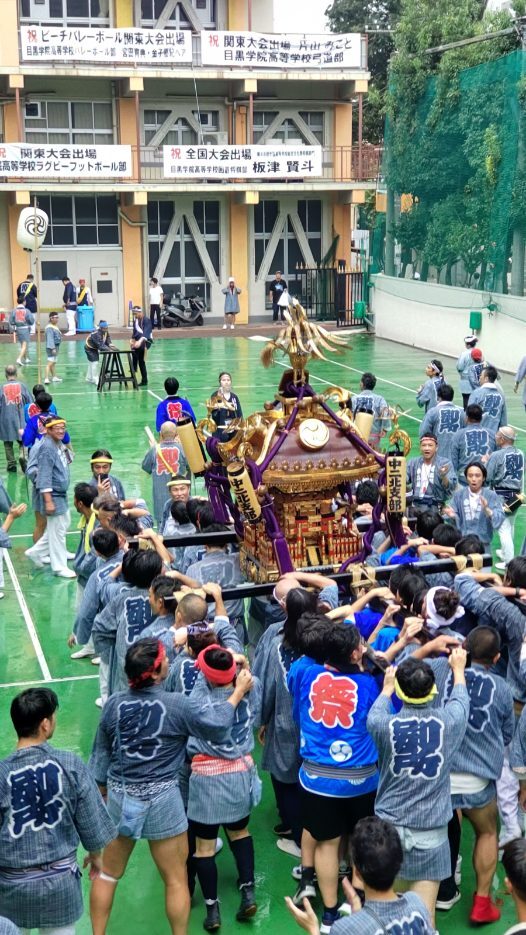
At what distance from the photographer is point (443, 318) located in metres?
27.6

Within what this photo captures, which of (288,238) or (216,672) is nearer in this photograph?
(216,672)

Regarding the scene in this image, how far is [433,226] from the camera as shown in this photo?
88.3 ft

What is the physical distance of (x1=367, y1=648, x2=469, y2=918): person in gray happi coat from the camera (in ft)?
16.7

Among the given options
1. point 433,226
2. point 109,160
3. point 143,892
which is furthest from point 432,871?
point 109,160

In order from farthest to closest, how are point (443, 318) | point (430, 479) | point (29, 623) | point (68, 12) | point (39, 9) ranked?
1. point (68, 12)
2. point (39, 9)
3. point (443, 318)
4. point (430, 479)
5. point (29, 623)

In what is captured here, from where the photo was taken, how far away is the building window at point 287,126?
114ft

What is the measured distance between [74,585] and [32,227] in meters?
9.19

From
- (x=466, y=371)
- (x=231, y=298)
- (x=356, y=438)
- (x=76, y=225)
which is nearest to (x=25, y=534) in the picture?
(x=356, y=438)

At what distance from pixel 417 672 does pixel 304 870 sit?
154cm

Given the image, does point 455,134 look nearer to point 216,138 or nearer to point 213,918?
point 216,138

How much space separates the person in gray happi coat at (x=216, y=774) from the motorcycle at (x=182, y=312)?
1128 inches

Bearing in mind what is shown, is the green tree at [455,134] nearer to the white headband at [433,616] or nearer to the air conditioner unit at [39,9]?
the air conditioner unit at [39,9]

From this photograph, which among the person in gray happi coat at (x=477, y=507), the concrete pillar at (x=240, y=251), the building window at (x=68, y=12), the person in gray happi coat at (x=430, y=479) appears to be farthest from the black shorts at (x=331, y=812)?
the building window at (x=68, y=12)

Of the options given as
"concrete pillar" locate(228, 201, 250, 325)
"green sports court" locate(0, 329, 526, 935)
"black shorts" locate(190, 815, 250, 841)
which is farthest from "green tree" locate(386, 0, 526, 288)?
"black shorts" locate(190, 815, 250, 841)
